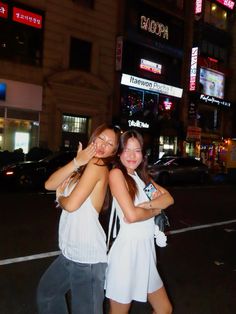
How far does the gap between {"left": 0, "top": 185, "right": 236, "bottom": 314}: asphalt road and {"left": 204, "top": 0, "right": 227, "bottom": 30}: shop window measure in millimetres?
25067

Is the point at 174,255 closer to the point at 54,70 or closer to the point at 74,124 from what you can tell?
the point at 54,70

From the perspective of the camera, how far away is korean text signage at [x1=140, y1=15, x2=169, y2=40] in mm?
27000

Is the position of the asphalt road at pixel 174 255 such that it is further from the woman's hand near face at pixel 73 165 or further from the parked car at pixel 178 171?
the parked car at pixel 178 171

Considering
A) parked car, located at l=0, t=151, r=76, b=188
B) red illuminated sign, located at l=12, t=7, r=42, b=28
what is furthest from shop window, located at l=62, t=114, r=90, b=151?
parked car, located at l=0, t=151, r=76, b=188

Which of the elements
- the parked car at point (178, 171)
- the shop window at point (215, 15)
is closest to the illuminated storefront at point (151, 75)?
the shop window at point (215, 15)

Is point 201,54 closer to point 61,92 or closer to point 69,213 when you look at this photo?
point 61,92

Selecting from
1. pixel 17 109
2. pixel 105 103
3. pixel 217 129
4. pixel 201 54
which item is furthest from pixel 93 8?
pixel 217 129

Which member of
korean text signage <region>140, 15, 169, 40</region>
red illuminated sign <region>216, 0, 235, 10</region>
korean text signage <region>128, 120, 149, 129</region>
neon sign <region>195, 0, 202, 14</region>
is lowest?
korean text signage <region>128, 120, 149, 129</region>

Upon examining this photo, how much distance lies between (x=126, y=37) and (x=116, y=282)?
2408cm

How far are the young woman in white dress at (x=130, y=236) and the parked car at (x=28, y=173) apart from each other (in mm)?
11425

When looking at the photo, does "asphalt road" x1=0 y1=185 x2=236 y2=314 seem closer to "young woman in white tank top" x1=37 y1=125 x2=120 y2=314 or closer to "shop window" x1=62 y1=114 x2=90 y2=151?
"young woman in white tank top" x1=37 y1=125 x2=120 y2=314

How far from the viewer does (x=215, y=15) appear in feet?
111

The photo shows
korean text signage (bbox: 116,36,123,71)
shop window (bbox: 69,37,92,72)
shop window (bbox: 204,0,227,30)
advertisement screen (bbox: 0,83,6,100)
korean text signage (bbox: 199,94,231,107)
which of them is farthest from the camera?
shop window (bbox: 204,0,227,30)

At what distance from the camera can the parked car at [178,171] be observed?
63.1ft
